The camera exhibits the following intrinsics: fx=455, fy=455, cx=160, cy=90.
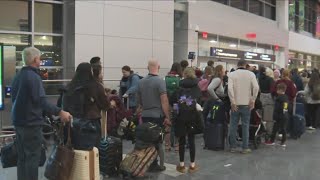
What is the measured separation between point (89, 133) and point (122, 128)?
10.5 feet

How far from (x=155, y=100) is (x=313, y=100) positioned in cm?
708

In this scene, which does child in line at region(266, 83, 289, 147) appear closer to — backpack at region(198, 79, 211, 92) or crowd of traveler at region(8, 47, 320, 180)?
crowd of traveler at region(8, 47, 320, 180)

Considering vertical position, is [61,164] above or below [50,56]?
below

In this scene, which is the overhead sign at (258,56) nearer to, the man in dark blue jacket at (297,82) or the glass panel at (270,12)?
the glass panel at (270,12)

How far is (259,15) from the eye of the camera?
2869 centimetres

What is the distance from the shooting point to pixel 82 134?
5.91 m

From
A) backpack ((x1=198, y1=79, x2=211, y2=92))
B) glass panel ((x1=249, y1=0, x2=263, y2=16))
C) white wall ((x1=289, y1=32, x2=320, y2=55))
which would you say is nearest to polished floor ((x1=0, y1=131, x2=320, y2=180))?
backpack ((x1=198, y1=79, x2=211, y2=92))

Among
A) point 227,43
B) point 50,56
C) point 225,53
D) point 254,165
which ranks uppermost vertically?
point 227,43

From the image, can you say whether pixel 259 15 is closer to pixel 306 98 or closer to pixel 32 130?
pixel 306 98

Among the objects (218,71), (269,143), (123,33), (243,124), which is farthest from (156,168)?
(123,33)

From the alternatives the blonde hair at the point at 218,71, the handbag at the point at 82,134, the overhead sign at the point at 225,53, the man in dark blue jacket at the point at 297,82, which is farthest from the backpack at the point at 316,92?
the overhead sign at the point at 225,53

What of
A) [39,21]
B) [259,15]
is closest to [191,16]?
[39,21]

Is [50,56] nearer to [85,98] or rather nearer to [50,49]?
[50,49]

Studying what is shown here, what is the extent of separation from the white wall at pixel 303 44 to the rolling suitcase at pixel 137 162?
1078 inches
